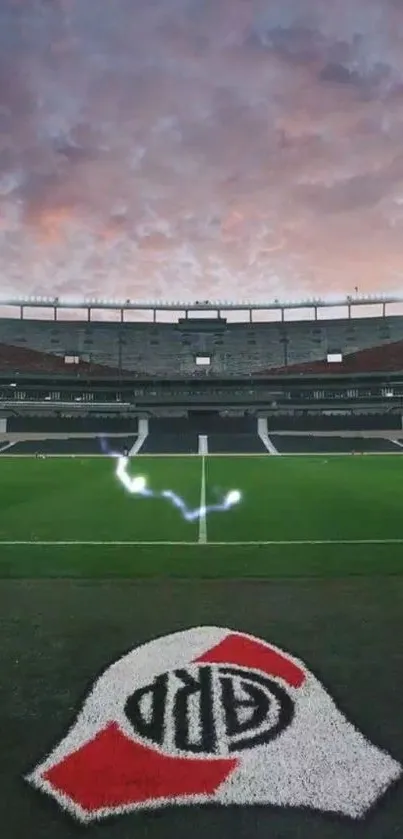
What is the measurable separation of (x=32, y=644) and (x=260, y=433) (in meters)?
57.7

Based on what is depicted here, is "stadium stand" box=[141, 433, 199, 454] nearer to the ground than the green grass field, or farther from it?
farther from it

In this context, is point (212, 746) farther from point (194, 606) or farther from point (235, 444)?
point (235, 444)

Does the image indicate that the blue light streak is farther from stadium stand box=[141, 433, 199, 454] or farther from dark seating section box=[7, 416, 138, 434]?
dark seating section box=[7, 416, 138, 434]

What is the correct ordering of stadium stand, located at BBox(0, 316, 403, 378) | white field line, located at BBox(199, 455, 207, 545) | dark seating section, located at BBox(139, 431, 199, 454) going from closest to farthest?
1. white field line, located at BBox(199, 455, 207, 545)
2. dark seating section, located at BBox(139, 431, 199, 454)
3. stadium stand, located at BBox(0, 316, 403, 378)

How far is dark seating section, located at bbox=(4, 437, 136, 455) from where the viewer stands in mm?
50747

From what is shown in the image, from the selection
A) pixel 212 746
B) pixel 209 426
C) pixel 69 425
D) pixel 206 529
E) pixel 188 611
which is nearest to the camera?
pixel 212 746

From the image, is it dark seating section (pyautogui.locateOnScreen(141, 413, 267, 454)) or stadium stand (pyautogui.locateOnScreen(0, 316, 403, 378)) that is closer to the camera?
dark seating section (pyautogui.locateOnScreen(141, 413, 267, 454))

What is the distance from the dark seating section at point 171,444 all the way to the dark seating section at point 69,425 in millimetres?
5042

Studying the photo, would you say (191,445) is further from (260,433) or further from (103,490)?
(103,490)

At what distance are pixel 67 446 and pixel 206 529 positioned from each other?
4295cm

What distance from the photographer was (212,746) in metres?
3.92

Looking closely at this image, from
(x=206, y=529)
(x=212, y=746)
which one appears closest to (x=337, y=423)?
(x=206, y=529)

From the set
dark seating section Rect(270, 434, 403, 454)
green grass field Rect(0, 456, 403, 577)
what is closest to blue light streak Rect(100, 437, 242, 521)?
green grass field Rect(0, 456, 403, 577)

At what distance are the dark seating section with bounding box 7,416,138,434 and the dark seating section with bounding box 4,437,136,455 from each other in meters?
2.85
